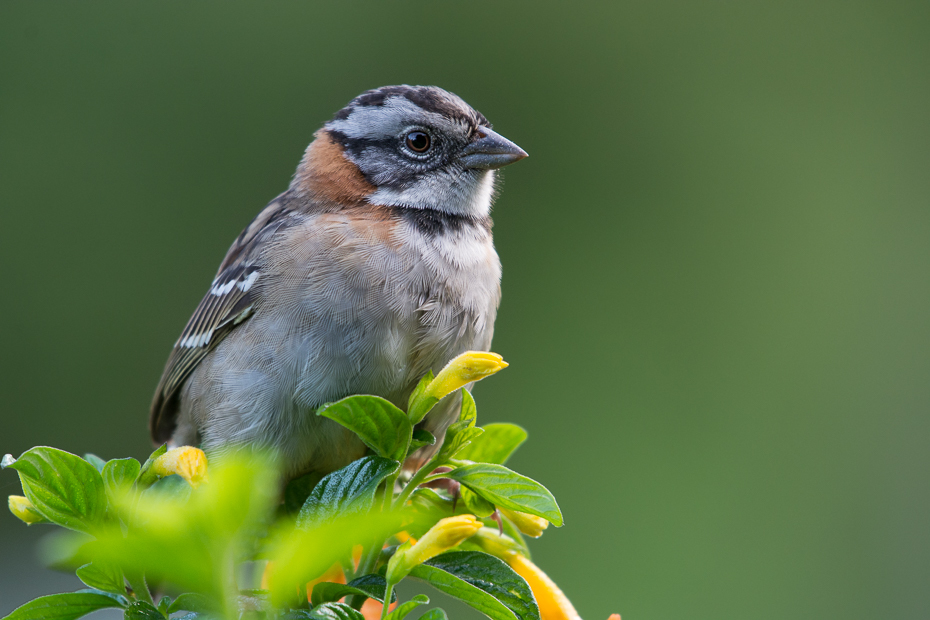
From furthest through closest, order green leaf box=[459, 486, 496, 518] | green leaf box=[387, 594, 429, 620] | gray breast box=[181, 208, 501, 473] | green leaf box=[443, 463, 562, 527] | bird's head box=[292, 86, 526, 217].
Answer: bird's head box=[292, 86, 526, 217]
gray breast box=[181, 208, 501, 473]
green leaf box=[459, 486, 496, 518]
green leaf box=[443, 463, 562, 527]
green leaf box=[387, 594, 429, 620]

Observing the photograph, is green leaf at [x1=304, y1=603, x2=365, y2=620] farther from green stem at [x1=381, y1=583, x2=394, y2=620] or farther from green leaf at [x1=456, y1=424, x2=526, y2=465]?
green leaf at [x1=456, y1=424, x2=526, y2=465]

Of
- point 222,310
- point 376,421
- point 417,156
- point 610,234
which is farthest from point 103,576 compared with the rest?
point 610,234

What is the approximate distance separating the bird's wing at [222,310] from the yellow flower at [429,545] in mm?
1164

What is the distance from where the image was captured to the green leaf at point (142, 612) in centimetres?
123

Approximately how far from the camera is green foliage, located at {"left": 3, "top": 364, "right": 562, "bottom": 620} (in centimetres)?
87

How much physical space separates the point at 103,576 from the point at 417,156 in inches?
64.6

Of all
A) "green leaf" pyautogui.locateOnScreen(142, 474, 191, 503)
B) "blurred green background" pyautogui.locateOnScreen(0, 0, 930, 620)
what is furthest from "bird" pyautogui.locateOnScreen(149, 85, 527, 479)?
"blurred green background" pyautogui.locateOnScreen(0, 0, 930, 620)

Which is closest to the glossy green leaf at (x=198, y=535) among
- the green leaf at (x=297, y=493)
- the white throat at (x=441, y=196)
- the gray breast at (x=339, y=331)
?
the green leaf at (x=297, y=493)

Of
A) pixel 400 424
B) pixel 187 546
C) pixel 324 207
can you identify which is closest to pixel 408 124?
pixel 324 207

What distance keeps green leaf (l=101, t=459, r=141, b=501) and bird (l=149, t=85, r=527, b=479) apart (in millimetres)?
765

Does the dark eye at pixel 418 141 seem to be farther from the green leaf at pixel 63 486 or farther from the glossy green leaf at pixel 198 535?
the glossy green leaf at pixel 198 535

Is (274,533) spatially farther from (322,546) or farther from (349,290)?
(322,546)

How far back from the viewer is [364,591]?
52.7 inches

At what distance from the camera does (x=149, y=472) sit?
1409 mm
